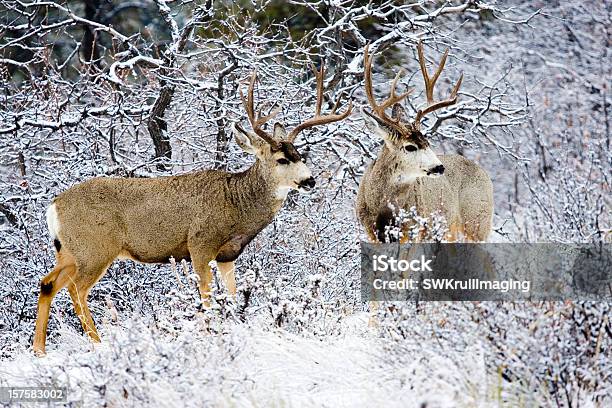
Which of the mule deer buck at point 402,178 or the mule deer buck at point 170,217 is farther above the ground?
the mule deer buck at point 402,178

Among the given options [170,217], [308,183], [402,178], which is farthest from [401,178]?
[170,217]

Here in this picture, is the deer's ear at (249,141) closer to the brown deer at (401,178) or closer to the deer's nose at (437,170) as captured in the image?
the brown deer at (401,178)

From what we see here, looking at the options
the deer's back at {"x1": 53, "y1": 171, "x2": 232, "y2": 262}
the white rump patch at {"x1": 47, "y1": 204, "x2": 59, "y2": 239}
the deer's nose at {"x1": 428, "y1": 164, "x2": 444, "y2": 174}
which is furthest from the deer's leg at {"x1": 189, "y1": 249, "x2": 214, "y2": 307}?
the deer's nose at {"x1": 428, "y1": 164, "x2": 444, "y2": 174}

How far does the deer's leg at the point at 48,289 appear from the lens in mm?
6898

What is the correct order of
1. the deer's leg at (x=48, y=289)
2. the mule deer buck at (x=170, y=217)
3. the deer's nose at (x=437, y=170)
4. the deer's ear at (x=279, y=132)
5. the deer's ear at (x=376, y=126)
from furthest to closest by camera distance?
the deer's ear at (x=279, y=132)
the deer's ear at (x=376, y=126)
the deer's nose at (x=437, y=170)
the mule deer buck at (x=170, y=217)
the deer's leg at (x=48, y=289)

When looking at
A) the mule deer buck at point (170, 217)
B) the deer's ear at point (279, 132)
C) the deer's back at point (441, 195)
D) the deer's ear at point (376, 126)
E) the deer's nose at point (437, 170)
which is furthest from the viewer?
the deer's ear at point (279, 132)

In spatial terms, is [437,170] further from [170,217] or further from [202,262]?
[170,217]

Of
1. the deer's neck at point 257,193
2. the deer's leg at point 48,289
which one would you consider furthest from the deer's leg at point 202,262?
the deer's leg at point 48,289

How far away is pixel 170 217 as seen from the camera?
7.46 m

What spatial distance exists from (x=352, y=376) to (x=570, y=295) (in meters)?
1.15

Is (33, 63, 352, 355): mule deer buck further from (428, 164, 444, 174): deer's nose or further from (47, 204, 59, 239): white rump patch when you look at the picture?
(428, 164, 444, 174): deer's nose

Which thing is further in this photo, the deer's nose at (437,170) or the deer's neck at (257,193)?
the deer's neck at (257,193)

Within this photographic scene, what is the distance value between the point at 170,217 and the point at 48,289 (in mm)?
1067

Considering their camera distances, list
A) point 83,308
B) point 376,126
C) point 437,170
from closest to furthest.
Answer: point 83,308, point 437,170, point 376,126
